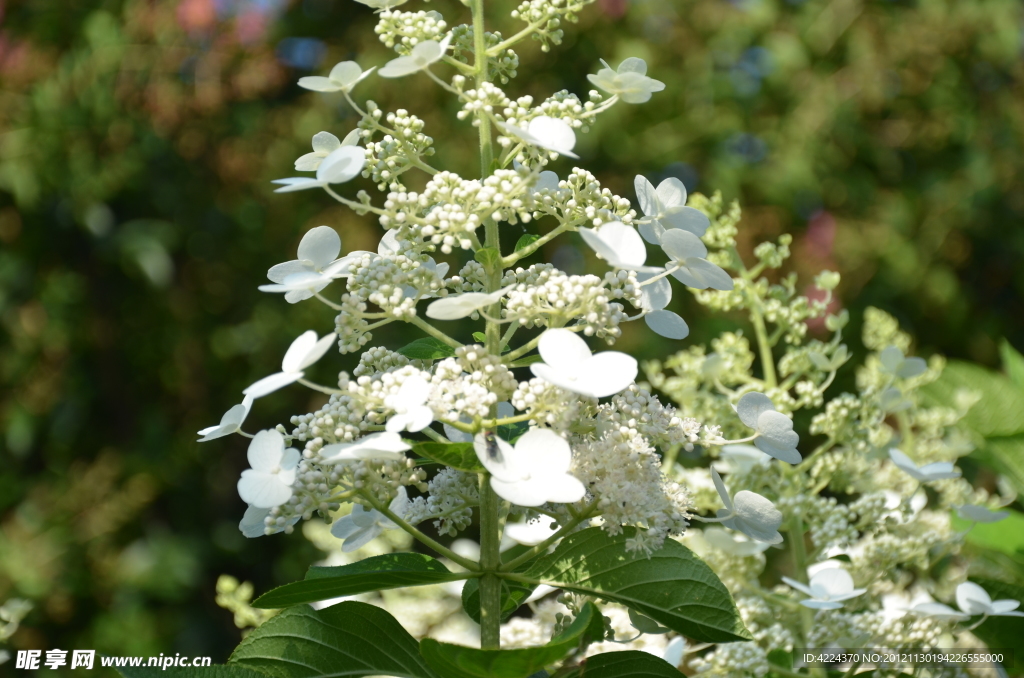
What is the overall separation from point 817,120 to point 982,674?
213 cm

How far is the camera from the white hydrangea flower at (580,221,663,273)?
57cm

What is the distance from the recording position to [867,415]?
114 cm

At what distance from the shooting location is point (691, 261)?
67 centimetres

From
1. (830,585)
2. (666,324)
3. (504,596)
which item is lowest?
(830,585)

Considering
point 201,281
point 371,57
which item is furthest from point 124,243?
point 371,57

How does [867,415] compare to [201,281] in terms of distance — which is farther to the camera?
[201,281]

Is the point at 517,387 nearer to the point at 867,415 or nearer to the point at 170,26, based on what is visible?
the point at 867,415

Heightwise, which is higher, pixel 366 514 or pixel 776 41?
pixel 366 514

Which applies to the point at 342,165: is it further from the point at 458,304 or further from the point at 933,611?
the point at 933,611

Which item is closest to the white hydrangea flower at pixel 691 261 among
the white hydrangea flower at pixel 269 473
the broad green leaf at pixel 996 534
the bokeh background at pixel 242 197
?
the white hydrangea flower at pixel 269 473

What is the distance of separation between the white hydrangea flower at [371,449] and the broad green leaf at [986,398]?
1.11 meters

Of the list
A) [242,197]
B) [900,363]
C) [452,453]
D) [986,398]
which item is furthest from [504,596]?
[242,197]

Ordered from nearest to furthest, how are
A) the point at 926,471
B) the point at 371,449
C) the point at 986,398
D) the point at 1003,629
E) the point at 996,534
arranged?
the point at 371,449, the point at 926,471, the point at 1003,629, the point at 996,534, the point at 986,398

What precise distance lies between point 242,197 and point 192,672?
8.06 ft
